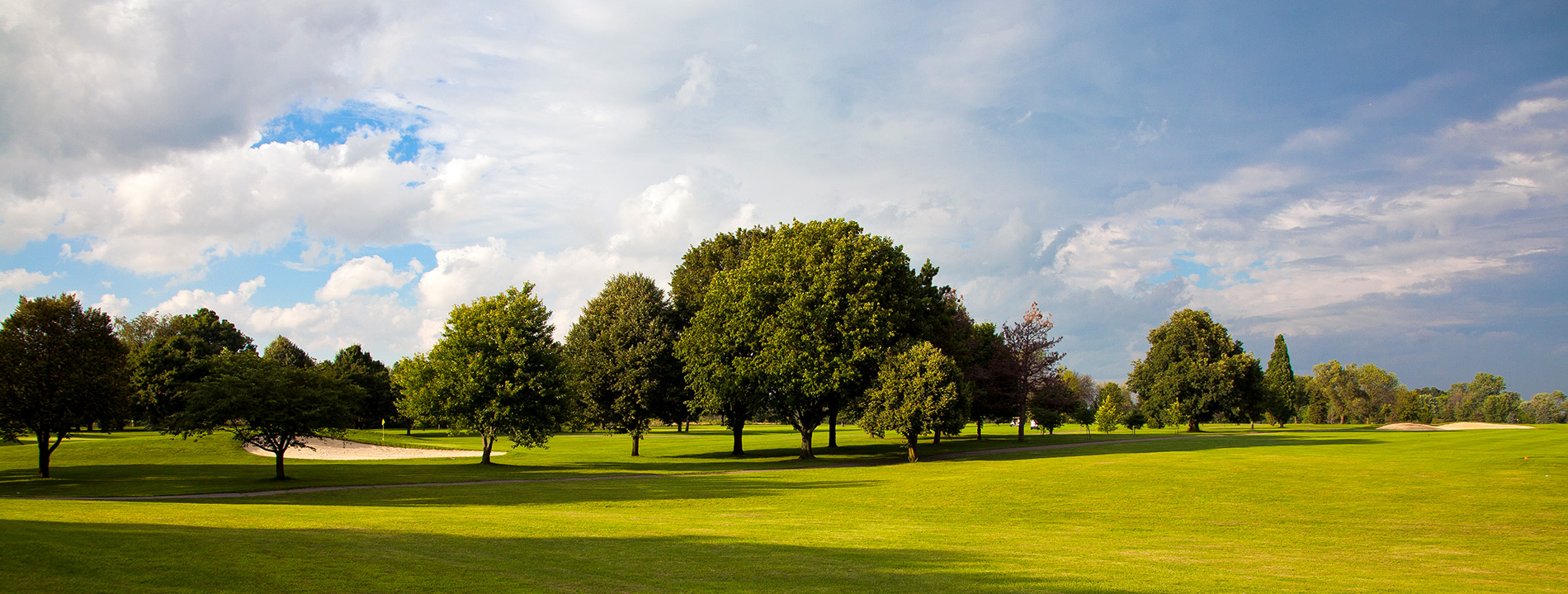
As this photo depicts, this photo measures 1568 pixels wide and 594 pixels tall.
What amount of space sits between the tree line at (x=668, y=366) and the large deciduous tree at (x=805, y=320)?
0.12m

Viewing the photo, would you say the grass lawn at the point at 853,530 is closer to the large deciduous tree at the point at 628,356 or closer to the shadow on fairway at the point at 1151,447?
the shadow on fairway at the point at 1151,447

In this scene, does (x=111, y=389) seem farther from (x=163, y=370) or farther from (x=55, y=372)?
(x=163, y=370)

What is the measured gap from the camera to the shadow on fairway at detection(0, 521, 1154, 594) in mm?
9641

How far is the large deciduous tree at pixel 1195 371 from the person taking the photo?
8050 centimetres

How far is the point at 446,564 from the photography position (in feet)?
37.8

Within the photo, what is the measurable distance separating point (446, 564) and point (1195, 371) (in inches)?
3397

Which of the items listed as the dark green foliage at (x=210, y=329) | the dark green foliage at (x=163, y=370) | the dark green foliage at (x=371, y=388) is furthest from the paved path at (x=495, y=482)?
the dark green foliage at (x=210, y=329)

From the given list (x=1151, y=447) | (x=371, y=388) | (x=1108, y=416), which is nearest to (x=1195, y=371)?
(x=1108, y=416)

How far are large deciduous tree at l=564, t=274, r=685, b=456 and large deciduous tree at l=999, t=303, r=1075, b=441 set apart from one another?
91.9ft

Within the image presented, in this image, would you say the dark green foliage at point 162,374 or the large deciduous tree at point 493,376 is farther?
the dark green foliage at point 162,374

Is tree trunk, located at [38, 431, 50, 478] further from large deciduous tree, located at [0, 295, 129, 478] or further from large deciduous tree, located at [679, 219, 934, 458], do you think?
large deciduous tree, located at [679, 219, 934, 458]

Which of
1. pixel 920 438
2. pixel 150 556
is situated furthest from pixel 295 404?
pixel 920 438

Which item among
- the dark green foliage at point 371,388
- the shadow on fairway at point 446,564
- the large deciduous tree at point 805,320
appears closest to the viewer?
the shadow on fairway at point 446,564

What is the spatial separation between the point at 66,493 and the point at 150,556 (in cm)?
2677
